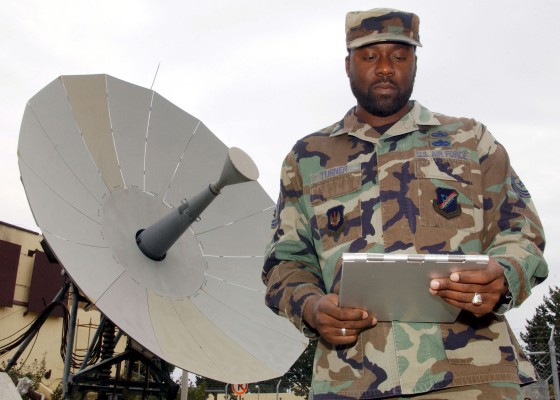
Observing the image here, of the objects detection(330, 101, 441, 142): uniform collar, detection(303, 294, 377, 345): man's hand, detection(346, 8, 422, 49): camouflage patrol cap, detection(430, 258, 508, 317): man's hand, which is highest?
detection(346, 8, 422, 49): camouflage patrol cap

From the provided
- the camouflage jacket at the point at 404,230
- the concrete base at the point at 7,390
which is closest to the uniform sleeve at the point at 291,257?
the camouflage jacket at the point at 404,230

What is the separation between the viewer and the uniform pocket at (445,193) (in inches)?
95.7

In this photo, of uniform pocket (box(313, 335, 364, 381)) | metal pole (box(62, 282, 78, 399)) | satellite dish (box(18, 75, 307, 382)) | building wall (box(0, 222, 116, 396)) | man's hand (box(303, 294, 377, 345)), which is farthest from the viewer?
building wall (box(0, 222, 116, 396))

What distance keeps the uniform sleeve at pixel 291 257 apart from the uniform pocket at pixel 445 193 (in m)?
0.49

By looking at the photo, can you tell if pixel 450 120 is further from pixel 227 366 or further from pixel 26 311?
pixel 26 311

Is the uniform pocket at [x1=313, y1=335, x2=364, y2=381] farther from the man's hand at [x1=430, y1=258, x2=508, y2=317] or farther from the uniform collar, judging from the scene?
the uniform collar

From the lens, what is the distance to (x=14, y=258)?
24.3m

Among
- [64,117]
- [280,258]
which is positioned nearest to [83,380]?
[64,117]

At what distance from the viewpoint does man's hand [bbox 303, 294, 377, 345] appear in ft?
6.89

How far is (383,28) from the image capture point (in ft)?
8.89

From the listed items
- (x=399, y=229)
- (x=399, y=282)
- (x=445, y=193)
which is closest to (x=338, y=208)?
(x=399, y=229)

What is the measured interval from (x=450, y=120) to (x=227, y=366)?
5802mm

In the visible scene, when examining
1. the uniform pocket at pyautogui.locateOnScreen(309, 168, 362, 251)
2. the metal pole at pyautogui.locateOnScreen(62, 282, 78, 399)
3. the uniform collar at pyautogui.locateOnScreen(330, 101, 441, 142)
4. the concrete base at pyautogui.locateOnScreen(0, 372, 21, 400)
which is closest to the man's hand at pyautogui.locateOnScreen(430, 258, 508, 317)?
the uniform pocket at pyautogui.locateOnScreen(309, 168, 362, 251)

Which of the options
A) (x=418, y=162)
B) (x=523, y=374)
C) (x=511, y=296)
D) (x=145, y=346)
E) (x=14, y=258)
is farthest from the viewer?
(x=14, y=258)
